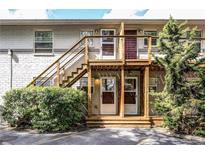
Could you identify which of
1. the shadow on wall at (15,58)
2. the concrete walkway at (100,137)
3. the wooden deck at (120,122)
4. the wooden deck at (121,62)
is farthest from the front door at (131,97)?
the shadow on wall at (15,58)

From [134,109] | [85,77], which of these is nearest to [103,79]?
[85,77]

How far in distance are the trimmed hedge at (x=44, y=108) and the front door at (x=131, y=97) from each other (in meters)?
3.60

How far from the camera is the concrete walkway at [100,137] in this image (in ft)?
41.0

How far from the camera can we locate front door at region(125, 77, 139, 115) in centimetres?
1841

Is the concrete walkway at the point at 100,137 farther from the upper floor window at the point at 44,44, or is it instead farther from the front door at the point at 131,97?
the upper floor window at the point at 44,44

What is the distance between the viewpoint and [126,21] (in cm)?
1792

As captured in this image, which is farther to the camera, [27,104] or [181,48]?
[27,104]

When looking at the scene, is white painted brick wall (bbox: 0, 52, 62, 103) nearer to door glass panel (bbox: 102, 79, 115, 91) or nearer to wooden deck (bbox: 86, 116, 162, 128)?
door glass panel (bbox: 102, 79, 115, 91)

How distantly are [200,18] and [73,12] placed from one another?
265 inches

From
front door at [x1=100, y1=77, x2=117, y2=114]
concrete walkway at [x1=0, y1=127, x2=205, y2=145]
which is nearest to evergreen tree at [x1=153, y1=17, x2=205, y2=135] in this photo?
concrete walkway at [x1=0, y1=127, x2=205, y2=145]

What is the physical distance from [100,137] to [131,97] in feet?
18.3

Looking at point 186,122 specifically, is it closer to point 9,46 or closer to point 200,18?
point 200,18

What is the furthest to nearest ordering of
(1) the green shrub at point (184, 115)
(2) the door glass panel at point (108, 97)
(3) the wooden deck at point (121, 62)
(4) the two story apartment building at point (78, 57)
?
(2) the door glass panel at point (108, 97)
(4) the two story apartment building at point (78, 57)
(3) the wooden deck at point (121, 62)
(1) the green shrub at point (184, 115)

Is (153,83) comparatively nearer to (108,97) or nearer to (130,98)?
(130,98)
